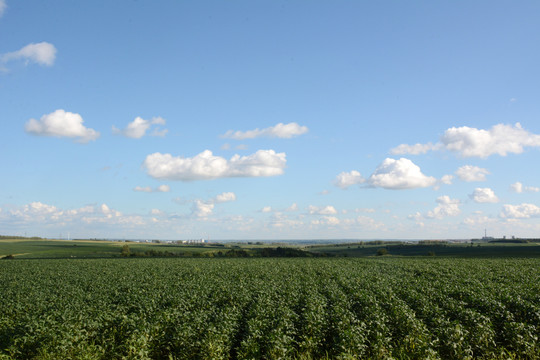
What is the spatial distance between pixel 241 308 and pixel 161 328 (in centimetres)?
540

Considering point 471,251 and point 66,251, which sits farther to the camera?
point 66,251

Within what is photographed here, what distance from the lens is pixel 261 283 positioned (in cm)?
3042

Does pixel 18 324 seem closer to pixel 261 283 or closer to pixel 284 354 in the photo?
pixel 284 354

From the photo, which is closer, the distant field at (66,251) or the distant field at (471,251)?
the distant field at (471,251)

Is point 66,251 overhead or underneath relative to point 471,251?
underneath

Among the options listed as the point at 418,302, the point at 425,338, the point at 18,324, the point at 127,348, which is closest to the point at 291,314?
the point at 425,338

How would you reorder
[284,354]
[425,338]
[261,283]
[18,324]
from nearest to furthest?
[284,354] < [425,338] < [18,324] < [261,283]

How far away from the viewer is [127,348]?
47.1 ft

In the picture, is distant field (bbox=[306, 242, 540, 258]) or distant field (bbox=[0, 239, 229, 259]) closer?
distant field (bbox=[306, 242, 540, 258])

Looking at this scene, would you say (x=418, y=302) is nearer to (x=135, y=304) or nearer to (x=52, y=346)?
(x=135, y=304)

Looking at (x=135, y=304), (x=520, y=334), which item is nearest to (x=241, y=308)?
(x=135, y=304)

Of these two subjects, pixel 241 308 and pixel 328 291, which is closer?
pixel 241 308

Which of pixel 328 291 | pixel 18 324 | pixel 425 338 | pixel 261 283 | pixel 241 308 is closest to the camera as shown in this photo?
pixel 425 338

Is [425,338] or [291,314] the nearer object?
[425,338]
